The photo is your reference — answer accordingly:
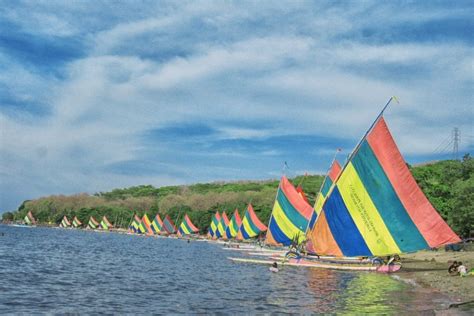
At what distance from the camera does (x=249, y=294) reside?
30.2 meters

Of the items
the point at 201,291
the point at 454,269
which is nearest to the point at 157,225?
the point at 454,269

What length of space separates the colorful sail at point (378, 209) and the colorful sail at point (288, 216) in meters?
19.2

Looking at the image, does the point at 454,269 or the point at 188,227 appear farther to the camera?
the point at 188,227

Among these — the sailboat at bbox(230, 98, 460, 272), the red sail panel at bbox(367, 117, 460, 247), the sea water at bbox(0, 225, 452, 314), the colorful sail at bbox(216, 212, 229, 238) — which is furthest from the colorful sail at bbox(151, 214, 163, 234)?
the red sail panel at bbox(367, 117, 460, 247)

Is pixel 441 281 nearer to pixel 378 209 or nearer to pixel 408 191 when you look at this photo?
pixel 378 209

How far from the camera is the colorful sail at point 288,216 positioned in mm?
55719

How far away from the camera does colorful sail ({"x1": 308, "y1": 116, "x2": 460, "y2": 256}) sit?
102 ft

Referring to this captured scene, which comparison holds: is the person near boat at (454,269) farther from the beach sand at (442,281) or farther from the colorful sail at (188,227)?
the colorful sail at (188,227)

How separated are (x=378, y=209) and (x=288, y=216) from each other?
953 inches

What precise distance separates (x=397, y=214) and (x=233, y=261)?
26614 millimetres

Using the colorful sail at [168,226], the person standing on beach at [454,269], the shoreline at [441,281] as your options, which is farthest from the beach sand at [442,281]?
the colorful sail at [168,226]

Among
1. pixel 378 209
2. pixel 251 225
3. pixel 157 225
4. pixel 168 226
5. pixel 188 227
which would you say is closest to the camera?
pixel 378 209

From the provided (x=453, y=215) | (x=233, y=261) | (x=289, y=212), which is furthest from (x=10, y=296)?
(x=453, y=215)

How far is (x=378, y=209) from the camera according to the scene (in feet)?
108
